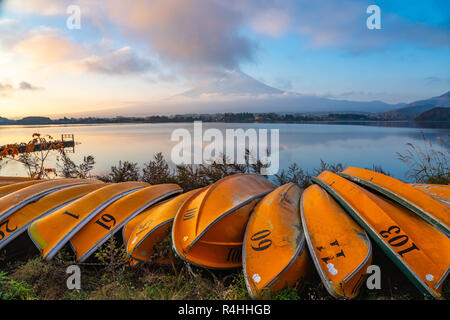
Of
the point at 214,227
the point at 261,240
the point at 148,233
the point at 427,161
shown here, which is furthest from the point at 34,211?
the point at 427,161

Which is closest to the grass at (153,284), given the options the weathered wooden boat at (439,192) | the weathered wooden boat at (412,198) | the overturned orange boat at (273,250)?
the overturned orange boat at (273,250)

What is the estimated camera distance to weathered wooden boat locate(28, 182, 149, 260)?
325cm

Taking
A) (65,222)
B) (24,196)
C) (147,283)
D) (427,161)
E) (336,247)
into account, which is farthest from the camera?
(427,161)

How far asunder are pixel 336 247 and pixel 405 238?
0.72 m

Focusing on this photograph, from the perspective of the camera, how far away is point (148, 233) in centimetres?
308

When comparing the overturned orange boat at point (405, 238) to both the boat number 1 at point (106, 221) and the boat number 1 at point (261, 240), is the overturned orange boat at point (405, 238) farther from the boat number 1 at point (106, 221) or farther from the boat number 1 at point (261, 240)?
the boat number 1 at point (106, 221)

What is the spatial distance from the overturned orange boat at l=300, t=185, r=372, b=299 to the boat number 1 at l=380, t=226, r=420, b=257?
0.64 ft

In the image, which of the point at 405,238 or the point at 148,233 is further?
the point at 148,233

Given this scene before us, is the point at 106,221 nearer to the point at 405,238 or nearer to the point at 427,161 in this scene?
the point at 405,238

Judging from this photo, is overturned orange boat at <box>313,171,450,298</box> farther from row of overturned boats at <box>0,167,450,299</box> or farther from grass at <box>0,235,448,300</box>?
grass at <box>0,235,448,300</box>

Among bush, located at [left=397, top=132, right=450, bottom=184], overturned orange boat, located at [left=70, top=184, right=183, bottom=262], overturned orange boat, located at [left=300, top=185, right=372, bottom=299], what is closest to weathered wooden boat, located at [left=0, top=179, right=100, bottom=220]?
overturned orange boat, located at [left=70, top=184, right=183, bottom=262]
